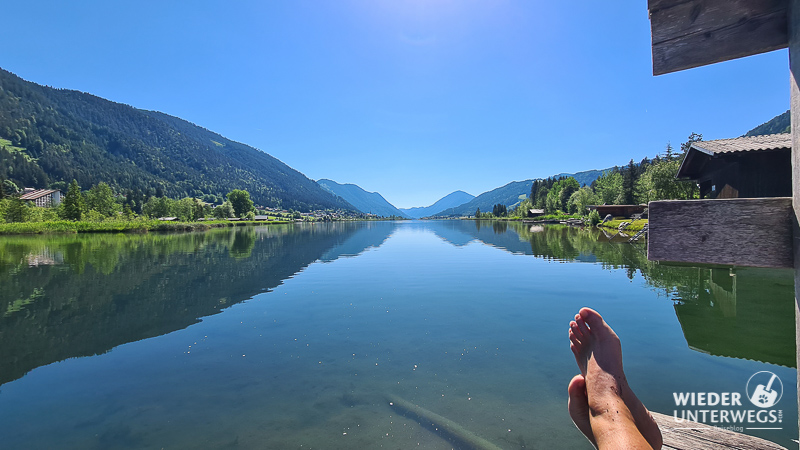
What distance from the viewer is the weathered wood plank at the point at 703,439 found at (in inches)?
93.1

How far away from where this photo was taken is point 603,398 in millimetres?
2266

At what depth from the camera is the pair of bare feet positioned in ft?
6.64

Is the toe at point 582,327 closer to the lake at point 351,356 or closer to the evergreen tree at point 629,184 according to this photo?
the lake at point 351,356

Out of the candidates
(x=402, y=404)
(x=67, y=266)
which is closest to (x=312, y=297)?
(x=402, y=404)

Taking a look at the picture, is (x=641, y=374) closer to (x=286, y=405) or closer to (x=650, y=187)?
(x=286, y=405)

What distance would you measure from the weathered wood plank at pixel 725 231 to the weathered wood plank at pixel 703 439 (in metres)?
1.83

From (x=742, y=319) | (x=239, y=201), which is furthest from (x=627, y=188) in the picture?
(x=239, y=201)

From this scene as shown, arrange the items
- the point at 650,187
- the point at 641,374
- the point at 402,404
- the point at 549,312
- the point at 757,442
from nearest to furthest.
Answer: the point at 757,442, the point at 402,404, the point at 641,374, the point at 549,312, the point at 650,187

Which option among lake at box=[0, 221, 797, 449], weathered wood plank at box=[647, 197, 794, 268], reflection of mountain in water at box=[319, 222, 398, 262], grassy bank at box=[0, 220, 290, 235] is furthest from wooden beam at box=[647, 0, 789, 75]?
grassy bank at box=[0, 220, 290, 235]

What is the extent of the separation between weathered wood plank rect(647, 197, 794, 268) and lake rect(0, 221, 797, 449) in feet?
13.8

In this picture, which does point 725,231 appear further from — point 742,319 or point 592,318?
point 742,319

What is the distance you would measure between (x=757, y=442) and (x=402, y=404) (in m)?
4.24

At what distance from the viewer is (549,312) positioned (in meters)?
10.5

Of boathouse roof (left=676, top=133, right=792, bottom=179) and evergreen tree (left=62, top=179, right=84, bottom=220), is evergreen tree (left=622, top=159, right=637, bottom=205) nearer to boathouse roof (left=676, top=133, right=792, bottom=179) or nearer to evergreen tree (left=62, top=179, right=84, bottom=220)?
boathouse roof (left=676, top=133, right=792, bottom=179)
